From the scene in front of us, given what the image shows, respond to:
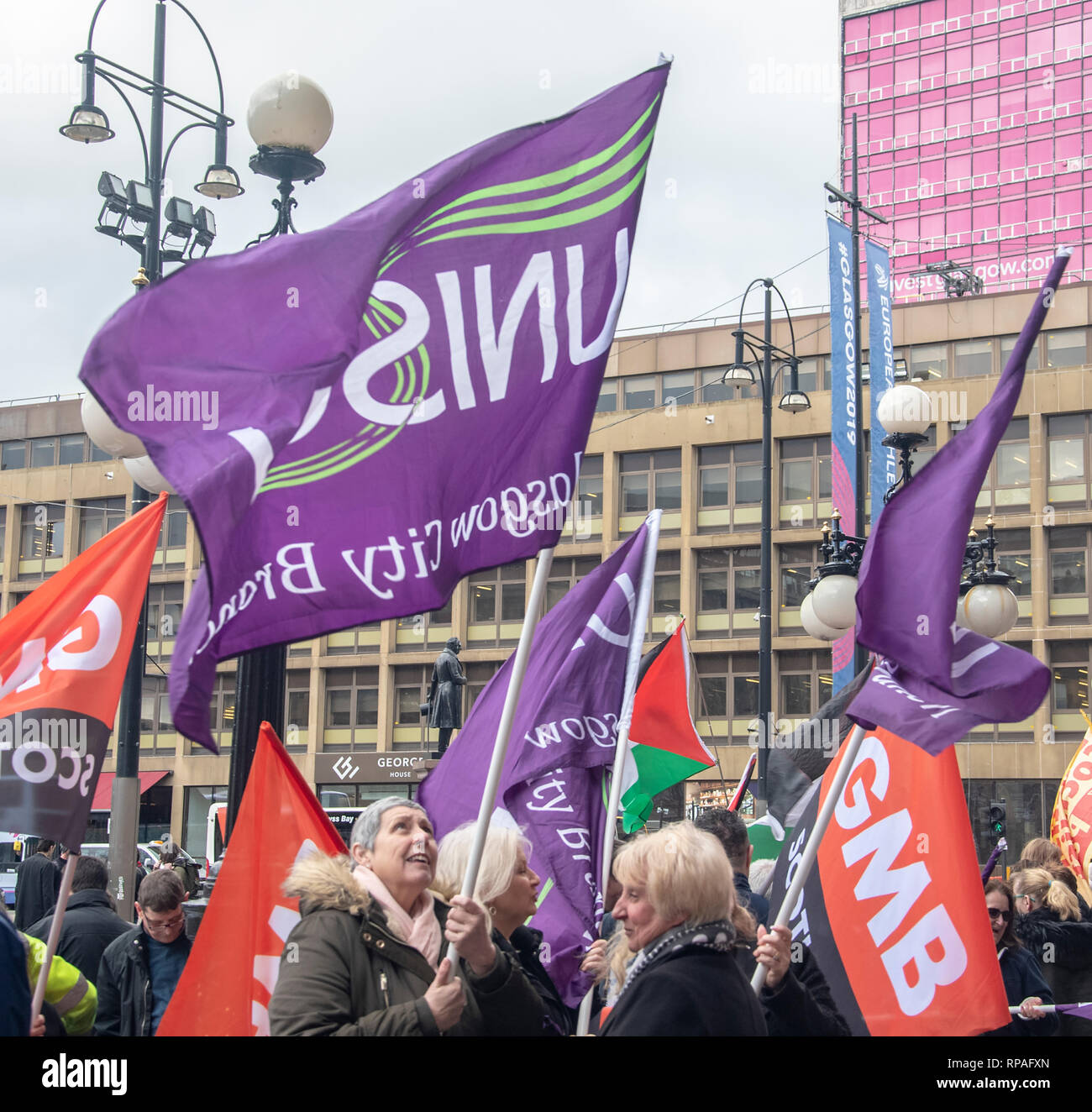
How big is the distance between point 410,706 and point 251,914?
43.9 metres

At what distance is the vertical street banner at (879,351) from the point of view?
17.0 m

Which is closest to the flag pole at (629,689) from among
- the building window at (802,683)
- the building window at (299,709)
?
the building window at (802,683)

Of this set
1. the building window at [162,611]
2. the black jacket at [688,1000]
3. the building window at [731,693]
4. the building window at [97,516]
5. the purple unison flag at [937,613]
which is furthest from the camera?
the building window at [97,516]

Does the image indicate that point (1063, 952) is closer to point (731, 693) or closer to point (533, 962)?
point (533, 962)

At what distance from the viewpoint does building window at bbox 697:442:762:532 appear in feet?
148

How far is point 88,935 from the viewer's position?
21.8ft

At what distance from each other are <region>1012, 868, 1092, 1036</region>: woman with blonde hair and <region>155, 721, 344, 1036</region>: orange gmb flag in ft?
11.6

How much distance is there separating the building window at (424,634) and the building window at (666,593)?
6.68m

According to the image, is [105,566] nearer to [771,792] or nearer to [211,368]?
[211,368]

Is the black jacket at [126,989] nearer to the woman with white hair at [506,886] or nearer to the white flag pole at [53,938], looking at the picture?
the white flag pole at [53,938]

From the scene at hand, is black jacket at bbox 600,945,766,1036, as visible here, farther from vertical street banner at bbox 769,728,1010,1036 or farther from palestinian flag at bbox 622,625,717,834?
palestinian flag at bbox 622,625,717,834

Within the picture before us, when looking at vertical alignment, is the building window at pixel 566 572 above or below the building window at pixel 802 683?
above

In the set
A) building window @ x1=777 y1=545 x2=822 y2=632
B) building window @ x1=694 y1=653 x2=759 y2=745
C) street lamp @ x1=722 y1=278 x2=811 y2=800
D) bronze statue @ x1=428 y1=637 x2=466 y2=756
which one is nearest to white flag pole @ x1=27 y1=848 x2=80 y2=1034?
bronze statue @ x1=428 y1=637 x2=466 y2=756
